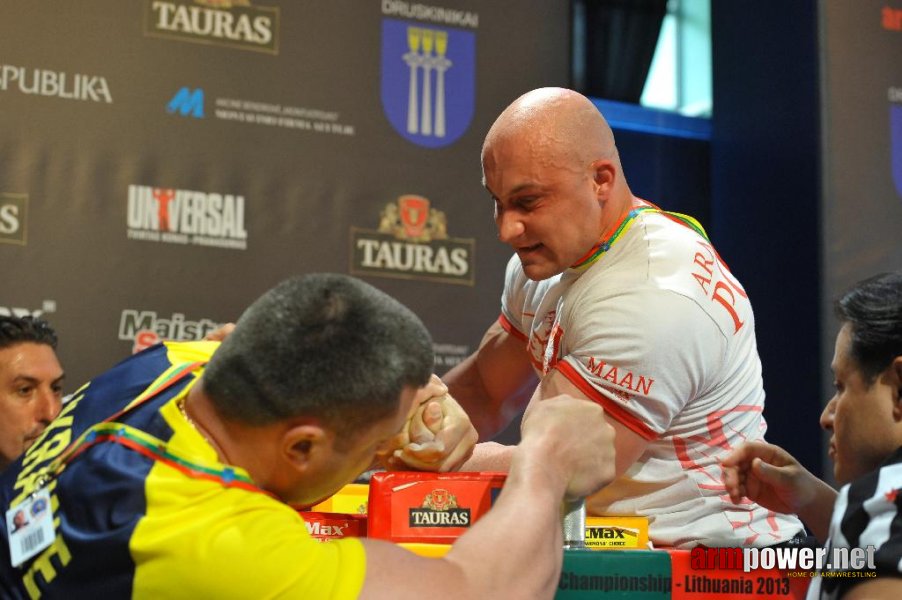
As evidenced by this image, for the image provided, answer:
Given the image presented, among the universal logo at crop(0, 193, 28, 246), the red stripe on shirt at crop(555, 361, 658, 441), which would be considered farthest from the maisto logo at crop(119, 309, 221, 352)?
the red stripe on shirt at crop(555, 361, 658, 441)

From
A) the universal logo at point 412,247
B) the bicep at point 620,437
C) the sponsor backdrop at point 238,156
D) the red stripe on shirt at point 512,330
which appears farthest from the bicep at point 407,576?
the universal logo at point 412,247

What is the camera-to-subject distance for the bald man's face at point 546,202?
2.16m

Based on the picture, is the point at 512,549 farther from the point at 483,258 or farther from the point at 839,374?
the point at 483,258

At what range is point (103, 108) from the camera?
3.37 meters

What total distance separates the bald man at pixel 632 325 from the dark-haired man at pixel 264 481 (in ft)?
1.88

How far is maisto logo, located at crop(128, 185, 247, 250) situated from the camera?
3375 millimetres

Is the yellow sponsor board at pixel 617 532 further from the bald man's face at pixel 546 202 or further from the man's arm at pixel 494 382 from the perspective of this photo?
the man's arm at pixel 494 382

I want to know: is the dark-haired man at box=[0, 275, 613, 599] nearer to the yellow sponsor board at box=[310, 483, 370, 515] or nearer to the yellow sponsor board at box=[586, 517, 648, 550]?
the yellow sponsor board at box=[586, 517, 648, 550]

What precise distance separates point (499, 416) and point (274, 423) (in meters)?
1.38

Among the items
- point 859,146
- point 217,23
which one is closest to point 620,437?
point 217,23

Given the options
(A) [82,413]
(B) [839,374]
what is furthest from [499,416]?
(A) [82,413]

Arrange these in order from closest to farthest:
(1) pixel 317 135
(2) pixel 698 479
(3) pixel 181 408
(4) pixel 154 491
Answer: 1. (4) pixel 154 491
2. (3) pixel 181 408
3. (2) pixel 698 479
4. (1) pixel 317 135

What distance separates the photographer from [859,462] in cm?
166
